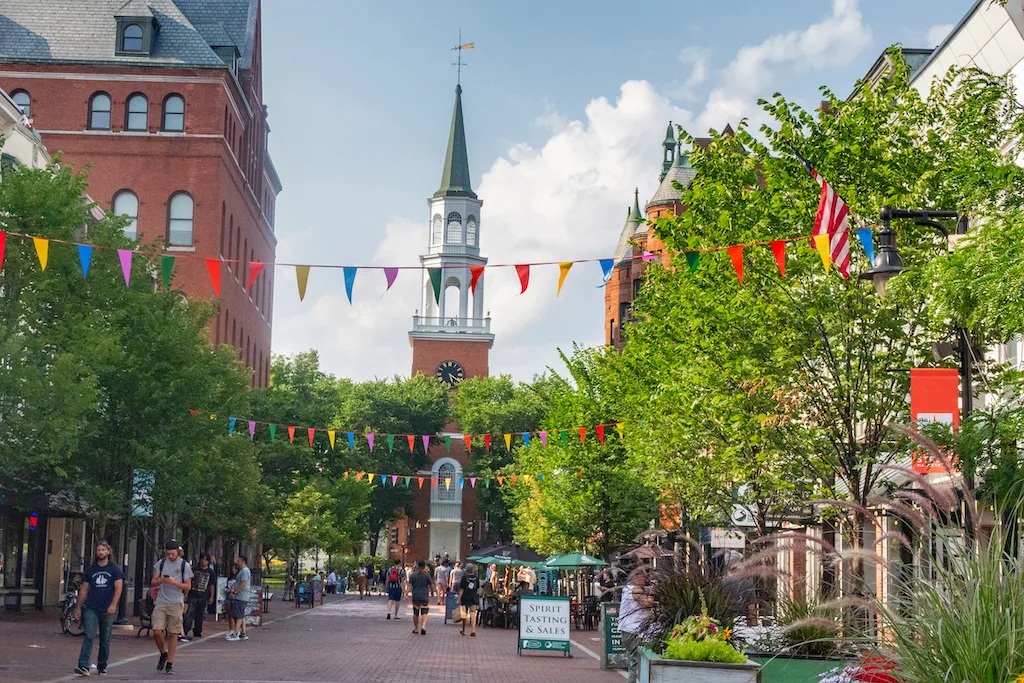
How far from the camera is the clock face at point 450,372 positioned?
103 meters

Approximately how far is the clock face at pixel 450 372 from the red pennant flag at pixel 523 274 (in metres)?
82.6

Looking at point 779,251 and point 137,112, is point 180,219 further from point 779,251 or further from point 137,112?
point 779,251

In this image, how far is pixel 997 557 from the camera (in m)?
7.78

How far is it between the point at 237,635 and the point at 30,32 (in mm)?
35559

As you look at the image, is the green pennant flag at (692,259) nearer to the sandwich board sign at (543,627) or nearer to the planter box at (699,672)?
the planter box at (699,672)

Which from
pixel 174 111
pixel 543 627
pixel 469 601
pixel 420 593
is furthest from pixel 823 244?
pixel 174 111

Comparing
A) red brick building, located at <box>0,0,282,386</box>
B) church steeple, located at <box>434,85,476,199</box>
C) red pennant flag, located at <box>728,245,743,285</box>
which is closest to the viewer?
red pennant flag, located at <box>728,245,743,285</box>

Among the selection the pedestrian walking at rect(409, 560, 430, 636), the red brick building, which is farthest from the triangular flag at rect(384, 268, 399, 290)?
the red brick building

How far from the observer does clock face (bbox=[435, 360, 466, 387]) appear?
103 m

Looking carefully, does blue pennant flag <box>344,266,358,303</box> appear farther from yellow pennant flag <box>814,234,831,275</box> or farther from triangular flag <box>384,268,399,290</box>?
yellow pennant flag <box>814,234,831,275</box>

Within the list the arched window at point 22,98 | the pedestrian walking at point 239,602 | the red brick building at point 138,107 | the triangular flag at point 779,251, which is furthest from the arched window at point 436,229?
the triangular flag at point 779,251

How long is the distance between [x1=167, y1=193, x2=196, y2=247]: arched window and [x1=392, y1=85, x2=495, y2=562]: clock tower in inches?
1829

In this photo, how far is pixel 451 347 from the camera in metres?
103

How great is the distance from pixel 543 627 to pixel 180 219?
111 feet
